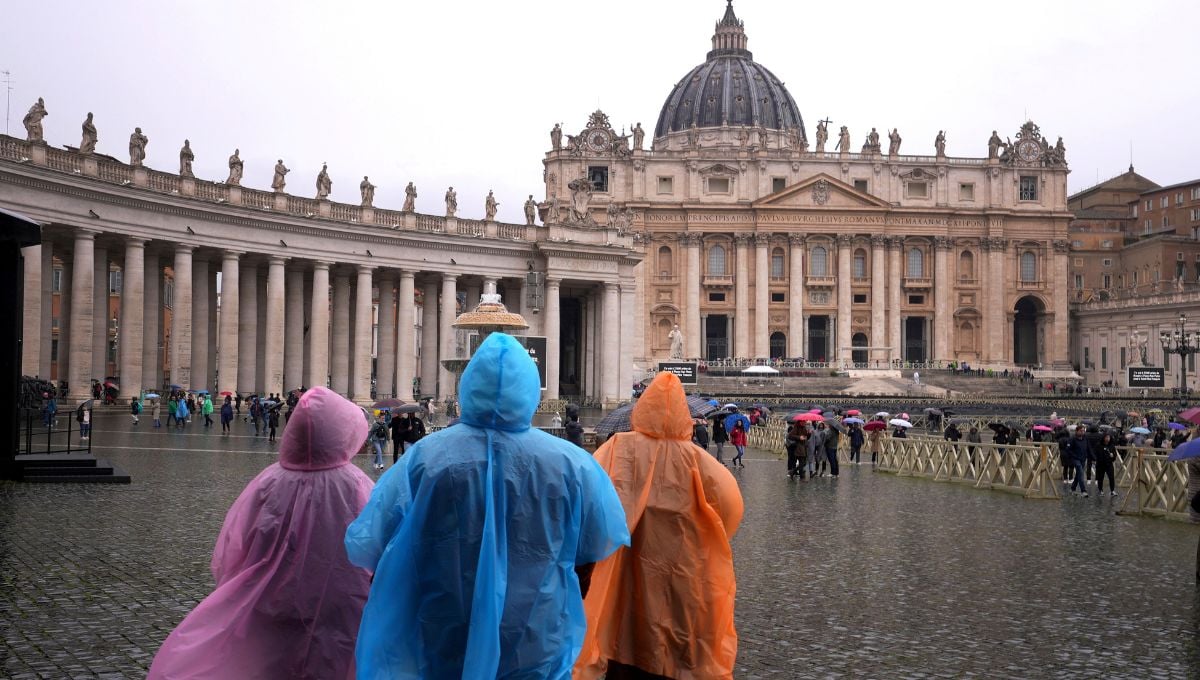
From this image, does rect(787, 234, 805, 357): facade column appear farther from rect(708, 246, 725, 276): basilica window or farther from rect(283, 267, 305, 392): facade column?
rect(283, 267, 305, 392): facade column

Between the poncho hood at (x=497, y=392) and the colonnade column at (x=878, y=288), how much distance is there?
97.7 meters

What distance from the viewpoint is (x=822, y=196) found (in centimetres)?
9869

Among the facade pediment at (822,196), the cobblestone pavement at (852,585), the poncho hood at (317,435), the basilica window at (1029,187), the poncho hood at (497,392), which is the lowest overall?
the cobblestone pavement at (852,585)

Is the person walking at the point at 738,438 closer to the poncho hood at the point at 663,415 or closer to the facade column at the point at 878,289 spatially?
the poncho hood at the point at 663,415

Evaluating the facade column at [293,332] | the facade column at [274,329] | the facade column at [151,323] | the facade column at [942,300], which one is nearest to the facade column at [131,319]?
the facade column at [151,323]

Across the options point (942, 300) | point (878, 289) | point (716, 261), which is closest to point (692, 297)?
point (716, 261)

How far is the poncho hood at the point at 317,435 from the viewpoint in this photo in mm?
6031

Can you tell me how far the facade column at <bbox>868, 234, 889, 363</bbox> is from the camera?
100312 mm

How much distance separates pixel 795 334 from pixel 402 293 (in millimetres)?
56780

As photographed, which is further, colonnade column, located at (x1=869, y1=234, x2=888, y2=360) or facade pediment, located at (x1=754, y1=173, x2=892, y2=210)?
colonnade column, located at (x1=869, y1=234, x2=888, y2=360)

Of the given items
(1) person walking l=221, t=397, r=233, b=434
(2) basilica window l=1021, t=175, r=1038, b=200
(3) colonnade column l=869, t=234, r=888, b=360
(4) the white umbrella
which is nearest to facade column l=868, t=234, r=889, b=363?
(3) colonnade column l=869, t=234, r=888, b=360

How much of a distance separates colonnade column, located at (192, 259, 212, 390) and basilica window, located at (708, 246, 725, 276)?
6220 centimetres

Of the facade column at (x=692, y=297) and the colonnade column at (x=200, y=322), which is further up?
the facade column at (x=692, y=297)

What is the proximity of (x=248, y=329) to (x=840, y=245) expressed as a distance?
6571 cm
